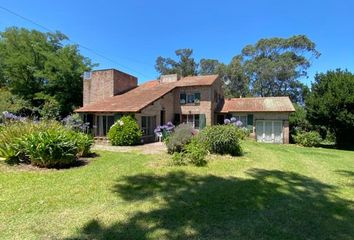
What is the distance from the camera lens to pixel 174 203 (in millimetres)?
5906

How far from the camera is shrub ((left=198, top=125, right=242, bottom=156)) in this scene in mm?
12266

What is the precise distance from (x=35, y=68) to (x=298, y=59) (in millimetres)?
36263

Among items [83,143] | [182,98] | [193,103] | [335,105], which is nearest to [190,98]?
[193,103]

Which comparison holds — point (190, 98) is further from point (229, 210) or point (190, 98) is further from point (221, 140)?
point (229, 210)

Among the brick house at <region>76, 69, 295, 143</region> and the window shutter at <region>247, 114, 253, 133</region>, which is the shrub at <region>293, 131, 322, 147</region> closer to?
the brick house at <region>76, 69, 295, 143</region>

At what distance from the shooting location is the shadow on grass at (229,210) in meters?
4.43

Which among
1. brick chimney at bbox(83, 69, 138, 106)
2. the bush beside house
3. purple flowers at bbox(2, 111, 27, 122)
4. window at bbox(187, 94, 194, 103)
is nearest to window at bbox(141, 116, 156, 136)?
window at bbox(187, 94, 194, 103)

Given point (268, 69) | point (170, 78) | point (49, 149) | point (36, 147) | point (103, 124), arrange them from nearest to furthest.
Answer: point (49, 149) → point (36, 147) → point (103, 124) → point (170, 78) → point (268, 69)

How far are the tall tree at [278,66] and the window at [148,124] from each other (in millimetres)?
24659

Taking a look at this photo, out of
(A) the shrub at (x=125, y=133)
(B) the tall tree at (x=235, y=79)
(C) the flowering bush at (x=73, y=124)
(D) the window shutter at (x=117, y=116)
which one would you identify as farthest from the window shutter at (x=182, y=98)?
(B) the tall tree at (x=235, y=79)

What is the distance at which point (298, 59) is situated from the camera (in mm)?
40344

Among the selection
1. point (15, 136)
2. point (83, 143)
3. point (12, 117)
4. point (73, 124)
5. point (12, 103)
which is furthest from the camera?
point (12, 103)

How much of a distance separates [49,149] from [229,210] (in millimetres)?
6441

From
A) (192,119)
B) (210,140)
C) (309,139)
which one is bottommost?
(309,139)
